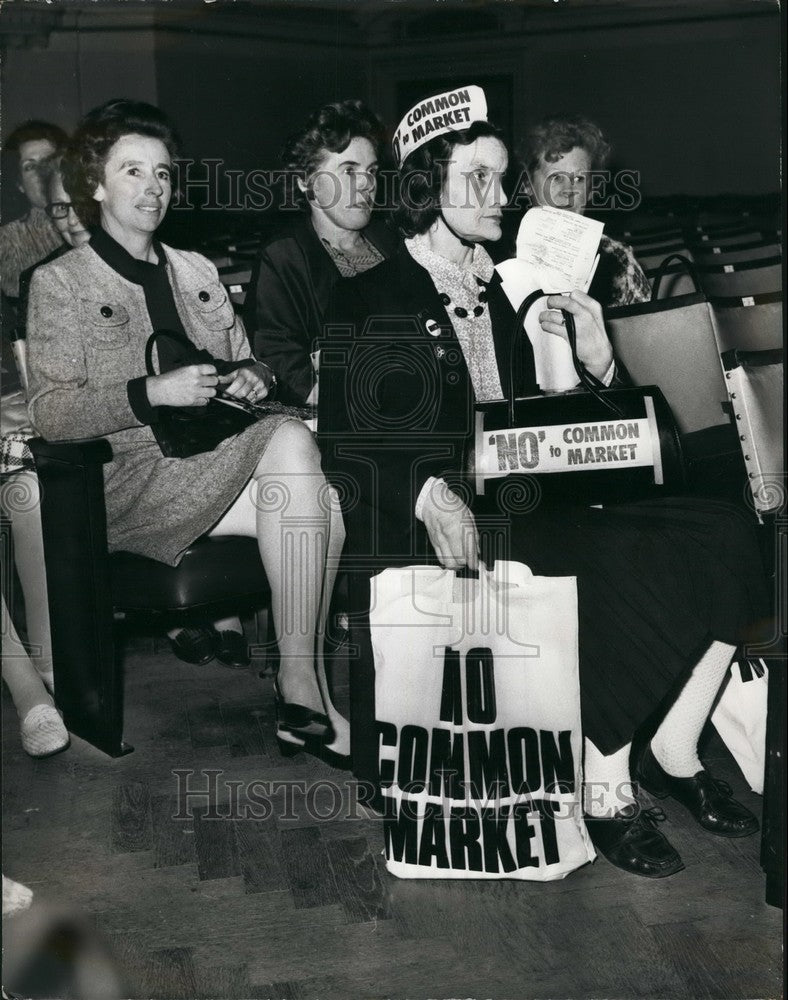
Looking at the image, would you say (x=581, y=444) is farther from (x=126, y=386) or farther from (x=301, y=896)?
(x=301, y=896)

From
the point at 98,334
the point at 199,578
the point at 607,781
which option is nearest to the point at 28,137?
the point at 98,334

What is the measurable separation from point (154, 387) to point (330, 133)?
→ 0.66 meters

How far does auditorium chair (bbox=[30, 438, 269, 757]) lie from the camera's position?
2.35 meters

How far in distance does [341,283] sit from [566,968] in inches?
57.5

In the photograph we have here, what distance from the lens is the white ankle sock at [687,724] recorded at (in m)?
2.47

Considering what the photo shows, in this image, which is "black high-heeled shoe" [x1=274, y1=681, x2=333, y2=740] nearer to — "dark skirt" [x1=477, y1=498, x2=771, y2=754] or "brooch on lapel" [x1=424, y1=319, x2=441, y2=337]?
"dark skirt" [x1=477, y1=498, x2=771, y2=754]

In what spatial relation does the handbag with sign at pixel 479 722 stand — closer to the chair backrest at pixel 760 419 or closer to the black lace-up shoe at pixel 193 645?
the chair backrest at pixel 760 419

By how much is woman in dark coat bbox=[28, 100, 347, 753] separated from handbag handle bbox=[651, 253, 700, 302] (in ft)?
2.78

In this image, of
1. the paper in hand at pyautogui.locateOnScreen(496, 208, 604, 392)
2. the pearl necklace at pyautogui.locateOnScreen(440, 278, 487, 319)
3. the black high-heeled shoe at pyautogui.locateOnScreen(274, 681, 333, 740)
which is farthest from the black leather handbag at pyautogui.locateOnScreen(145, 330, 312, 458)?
the black high-heeled shoe at pyautogui.locateOnScreen(274, 681, 333, 740)

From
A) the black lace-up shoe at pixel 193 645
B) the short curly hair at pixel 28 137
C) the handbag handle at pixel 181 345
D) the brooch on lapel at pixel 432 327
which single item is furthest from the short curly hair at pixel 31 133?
the black lace-up shoe at pixel 193 645

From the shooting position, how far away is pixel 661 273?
7.96ft

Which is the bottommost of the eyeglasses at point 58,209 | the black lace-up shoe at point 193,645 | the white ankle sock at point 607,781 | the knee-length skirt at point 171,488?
the white ankle sock at point 607,781

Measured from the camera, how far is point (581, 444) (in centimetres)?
232

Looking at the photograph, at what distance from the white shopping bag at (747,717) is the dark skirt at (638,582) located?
0.61 ft
